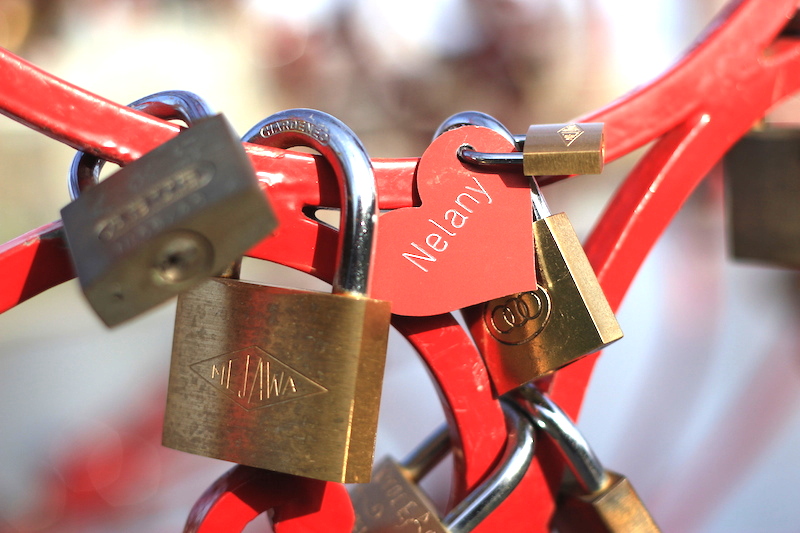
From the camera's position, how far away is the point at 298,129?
0.44 meters

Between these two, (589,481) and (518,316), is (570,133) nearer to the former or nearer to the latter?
(518,316)

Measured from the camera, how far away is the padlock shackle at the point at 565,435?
0.51 meters

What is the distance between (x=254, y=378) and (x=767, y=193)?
665mm

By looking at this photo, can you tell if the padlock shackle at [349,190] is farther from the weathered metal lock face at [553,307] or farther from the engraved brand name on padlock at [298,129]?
the weathered metal lock face at [553,307]

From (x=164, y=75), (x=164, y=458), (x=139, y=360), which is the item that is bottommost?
(x=164, y=458)

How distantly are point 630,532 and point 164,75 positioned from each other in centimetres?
524

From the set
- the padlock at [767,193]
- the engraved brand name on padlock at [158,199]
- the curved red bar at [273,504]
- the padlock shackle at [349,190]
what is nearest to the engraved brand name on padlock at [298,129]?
the padlock shackle at [349,190]

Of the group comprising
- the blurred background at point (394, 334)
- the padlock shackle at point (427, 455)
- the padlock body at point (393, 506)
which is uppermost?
the blurred background at point (394, 334)

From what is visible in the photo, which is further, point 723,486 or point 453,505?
point 723,486

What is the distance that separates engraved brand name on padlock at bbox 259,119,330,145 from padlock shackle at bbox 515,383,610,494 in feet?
0.79

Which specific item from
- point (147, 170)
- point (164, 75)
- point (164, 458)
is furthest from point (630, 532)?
point (164, 75)

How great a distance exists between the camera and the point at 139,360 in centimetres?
261

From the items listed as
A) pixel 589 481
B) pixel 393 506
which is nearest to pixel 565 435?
pixel 589 481

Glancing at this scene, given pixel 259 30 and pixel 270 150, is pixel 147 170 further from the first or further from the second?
pixel 259 30
